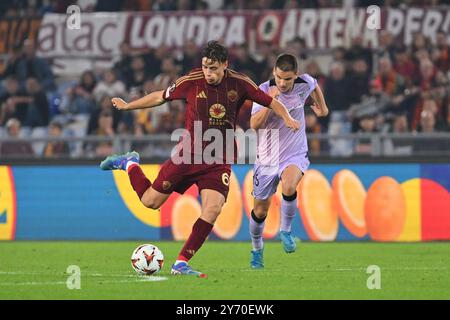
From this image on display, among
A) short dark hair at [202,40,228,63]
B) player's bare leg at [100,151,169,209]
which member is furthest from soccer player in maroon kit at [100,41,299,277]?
player's bare leg at [100,151,169,209]

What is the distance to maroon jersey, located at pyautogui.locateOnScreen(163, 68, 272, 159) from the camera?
459 inches

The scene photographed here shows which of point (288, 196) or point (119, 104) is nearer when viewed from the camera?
point (119, 104)

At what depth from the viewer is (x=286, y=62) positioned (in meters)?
12.2

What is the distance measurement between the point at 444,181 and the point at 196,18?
21.4 ft

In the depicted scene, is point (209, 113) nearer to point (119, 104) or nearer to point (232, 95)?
point (232, 95)

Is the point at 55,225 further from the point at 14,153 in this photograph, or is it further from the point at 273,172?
the point at 273,172

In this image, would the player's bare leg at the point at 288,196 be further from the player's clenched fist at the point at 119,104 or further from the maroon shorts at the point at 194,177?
the player's clenched fist at the point at 119,104

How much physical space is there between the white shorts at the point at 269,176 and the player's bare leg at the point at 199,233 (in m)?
1.36

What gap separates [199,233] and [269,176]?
175cm

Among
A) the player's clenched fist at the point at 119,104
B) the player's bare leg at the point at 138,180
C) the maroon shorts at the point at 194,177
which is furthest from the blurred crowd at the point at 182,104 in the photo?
the maroon shorts at the point at 194,177

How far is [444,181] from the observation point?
17.2 metres

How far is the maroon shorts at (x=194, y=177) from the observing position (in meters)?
11.7

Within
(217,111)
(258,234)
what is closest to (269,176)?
(258,234)
